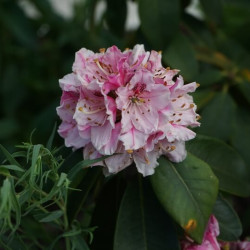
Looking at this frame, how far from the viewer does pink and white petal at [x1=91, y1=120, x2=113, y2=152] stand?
2.86ft

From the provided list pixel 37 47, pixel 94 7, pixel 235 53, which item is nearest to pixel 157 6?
pixel 94 7

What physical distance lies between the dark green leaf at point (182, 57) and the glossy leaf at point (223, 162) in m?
0.35

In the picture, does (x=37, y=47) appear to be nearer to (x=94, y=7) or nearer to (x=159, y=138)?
(x=94, y=7)

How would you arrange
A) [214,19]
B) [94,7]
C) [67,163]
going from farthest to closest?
[94,7] < [214,19] < [67,163]

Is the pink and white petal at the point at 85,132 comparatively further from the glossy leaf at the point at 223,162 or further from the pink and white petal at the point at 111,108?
the glossy leaf at the point at 223,162

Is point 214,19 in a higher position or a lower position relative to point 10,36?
lower

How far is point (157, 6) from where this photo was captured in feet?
4.43

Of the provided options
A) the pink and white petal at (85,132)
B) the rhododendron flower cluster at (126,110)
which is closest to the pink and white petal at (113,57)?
the rhododendron flower cluster at (126,110)

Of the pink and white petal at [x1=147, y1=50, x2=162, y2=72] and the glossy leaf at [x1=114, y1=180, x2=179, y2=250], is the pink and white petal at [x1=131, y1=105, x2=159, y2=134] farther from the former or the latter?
the glossy leaf at [x1=114, y1=180, x2=179, y2=250]

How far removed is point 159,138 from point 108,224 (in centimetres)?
26

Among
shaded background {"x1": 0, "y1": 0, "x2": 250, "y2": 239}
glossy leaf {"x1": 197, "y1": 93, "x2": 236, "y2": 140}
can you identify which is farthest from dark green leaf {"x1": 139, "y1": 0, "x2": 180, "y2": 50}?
glossy leaf {"x1": 197, "y1": 93, "x2": 236, "y2": 140}

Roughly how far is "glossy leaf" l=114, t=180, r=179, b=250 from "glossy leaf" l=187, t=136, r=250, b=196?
12cm

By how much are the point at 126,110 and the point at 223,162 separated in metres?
0.27

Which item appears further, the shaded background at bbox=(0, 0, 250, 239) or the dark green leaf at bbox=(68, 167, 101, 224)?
the shaded background at bbox=(0, 0, 250, 239)
